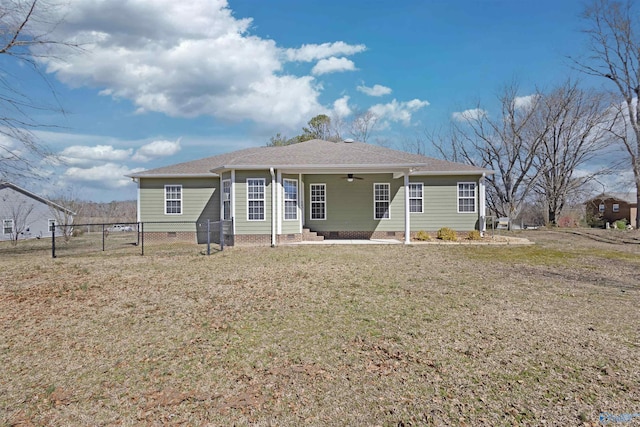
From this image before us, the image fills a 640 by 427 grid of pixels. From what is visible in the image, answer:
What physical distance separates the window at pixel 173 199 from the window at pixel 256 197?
14.2 ft

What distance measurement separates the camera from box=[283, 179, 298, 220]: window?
14.7 metres

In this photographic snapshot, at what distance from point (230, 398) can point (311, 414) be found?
0.74m

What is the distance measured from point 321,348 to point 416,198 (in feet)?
43.3

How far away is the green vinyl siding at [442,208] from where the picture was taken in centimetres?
1619

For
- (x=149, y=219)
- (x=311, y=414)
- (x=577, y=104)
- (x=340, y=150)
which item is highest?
(x=577, y=104)

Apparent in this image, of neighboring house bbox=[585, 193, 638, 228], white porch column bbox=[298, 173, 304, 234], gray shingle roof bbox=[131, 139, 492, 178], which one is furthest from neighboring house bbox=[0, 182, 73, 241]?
neighboring house bbox=[585, 193, 638, 228]

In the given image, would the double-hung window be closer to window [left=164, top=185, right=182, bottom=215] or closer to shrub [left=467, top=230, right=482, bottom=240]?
window [left=164, top=185, right=182, bottom=215]

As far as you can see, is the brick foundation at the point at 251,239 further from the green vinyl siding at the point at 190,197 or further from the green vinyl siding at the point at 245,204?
the green vinyl siding at the point at 190,197

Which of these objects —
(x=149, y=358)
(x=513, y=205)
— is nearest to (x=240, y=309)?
(x=149, y=358)

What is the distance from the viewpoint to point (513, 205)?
85.1 feet

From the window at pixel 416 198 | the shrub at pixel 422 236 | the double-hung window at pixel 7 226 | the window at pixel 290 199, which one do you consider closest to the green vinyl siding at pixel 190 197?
the window at pixel 290 199

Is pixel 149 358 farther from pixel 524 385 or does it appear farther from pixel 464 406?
pixel 524 385

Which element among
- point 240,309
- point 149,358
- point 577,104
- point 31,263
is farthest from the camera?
point 577,104

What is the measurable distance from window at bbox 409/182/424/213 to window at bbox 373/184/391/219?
3.36 ft
